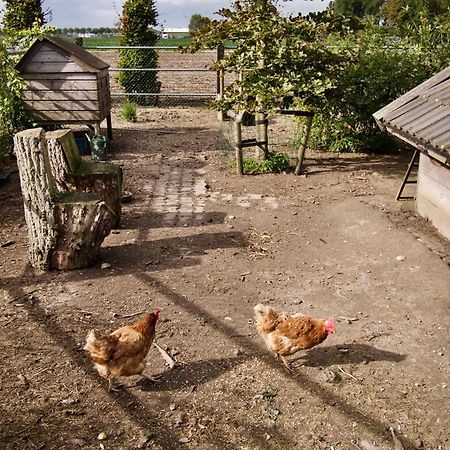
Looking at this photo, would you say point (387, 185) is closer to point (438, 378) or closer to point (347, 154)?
point (347, 154)

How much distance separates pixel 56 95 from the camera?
9.37 metres

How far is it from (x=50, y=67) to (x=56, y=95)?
481mm

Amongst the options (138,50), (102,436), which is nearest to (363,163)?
(102,436)

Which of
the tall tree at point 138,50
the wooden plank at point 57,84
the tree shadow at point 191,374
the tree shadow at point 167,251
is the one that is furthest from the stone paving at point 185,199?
the tall tree at point 138,50

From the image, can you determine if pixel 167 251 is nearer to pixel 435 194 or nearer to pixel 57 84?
pixel 435 194

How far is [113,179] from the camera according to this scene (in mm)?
6211

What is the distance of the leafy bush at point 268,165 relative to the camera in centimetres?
891

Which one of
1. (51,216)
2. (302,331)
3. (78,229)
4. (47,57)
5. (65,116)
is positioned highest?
(47,57)

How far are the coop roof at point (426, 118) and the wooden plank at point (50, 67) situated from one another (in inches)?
218

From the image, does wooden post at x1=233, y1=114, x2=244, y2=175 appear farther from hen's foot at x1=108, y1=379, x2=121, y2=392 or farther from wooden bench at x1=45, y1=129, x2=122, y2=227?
hen's foot at x1=108, y1=379, x2=121, y2=392

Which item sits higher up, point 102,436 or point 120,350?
point 120,350

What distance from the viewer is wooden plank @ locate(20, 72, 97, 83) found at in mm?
9258

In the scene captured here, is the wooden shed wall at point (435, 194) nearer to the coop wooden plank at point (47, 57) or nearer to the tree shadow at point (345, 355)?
the tree shadow at point (345, 355)

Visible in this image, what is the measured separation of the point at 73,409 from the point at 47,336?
0.98 m
